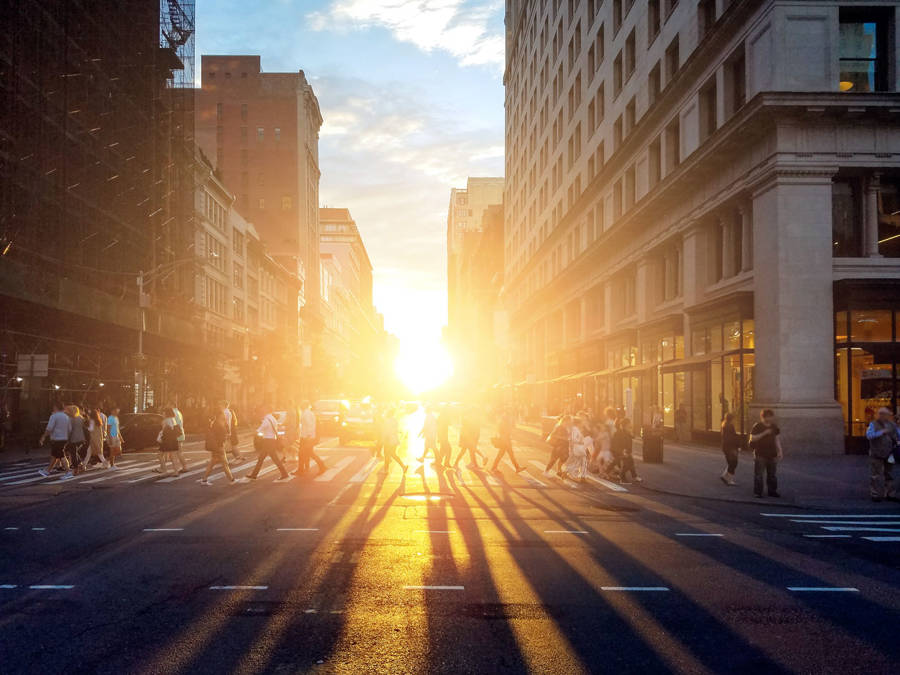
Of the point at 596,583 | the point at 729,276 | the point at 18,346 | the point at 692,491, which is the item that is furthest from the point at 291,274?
the point at 596,583

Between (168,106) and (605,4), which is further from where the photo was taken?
(168,106)

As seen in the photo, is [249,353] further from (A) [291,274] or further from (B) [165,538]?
(B) [165,538]

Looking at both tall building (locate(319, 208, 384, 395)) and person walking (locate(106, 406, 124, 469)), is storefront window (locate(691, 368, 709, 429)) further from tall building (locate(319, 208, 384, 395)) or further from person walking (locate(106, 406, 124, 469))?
tall building (locate(319, 208, 384, 395))

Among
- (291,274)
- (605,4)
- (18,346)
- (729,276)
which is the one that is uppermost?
(605,4)

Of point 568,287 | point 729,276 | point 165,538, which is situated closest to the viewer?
point 165,538

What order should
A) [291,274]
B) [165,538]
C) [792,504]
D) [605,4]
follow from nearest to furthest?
[165,538], [792,504], [605,4], [291,274]

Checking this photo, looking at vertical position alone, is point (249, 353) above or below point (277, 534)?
above

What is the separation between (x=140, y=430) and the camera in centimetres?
3073

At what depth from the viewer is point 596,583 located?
→ 859 centimetres

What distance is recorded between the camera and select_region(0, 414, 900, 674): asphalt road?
614cm

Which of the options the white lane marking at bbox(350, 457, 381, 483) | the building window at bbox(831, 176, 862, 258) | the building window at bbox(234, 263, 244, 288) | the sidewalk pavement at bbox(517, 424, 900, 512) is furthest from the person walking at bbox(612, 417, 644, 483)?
the building window at bbox(234, 263, 244, 288)

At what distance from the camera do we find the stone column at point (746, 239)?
26609 millimetres

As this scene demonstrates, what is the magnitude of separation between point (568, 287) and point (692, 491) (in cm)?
3801

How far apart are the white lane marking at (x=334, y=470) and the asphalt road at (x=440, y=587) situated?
4.14 metres
